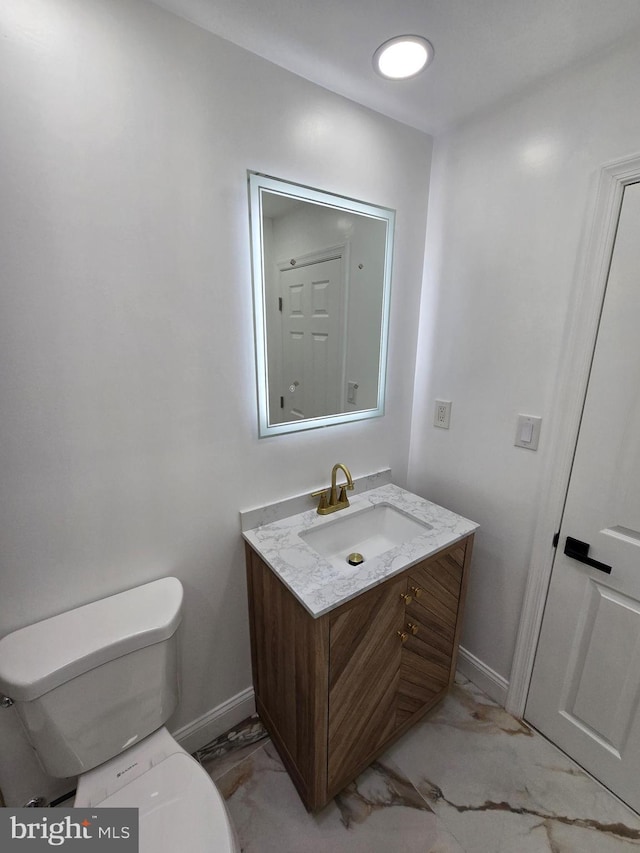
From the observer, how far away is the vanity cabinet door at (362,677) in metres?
1.02

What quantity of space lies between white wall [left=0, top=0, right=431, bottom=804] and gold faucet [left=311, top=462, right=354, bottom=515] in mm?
219

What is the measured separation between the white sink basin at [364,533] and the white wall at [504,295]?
31 centimetres

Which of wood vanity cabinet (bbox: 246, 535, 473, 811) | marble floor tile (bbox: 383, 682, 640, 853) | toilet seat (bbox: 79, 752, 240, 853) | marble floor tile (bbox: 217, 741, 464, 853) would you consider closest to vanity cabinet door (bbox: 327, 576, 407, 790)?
wood vanity cabinet (bbox: 246, 535, 473, 811)

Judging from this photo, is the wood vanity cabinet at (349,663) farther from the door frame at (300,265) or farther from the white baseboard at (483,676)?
the door frame at (300,265)

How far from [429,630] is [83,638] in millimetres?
1101

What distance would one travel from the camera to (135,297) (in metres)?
0.97

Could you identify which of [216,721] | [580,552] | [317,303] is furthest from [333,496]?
[216,721]

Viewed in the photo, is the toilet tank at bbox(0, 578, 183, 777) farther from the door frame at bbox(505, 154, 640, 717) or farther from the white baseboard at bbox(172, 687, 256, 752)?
the door frame at bbox(505, 154, 640, 717)

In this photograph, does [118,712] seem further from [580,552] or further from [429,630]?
[580,552]

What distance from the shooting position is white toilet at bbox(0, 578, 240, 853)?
813 mm

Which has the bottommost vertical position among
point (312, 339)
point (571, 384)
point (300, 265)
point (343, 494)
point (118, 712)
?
point (118, 712)

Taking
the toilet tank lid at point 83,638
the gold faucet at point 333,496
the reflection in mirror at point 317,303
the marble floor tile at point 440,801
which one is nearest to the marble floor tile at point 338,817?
the marble floor tile at point 440,801

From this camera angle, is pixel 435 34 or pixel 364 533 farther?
pixel 364 533

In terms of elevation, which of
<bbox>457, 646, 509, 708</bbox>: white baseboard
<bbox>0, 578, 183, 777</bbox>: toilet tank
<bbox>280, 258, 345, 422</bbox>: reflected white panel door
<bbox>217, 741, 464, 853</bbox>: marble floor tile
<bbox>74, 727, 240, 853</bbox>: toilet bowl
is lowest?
<bbox>217, 741, 464, 853</bbox>: marble floor tile
